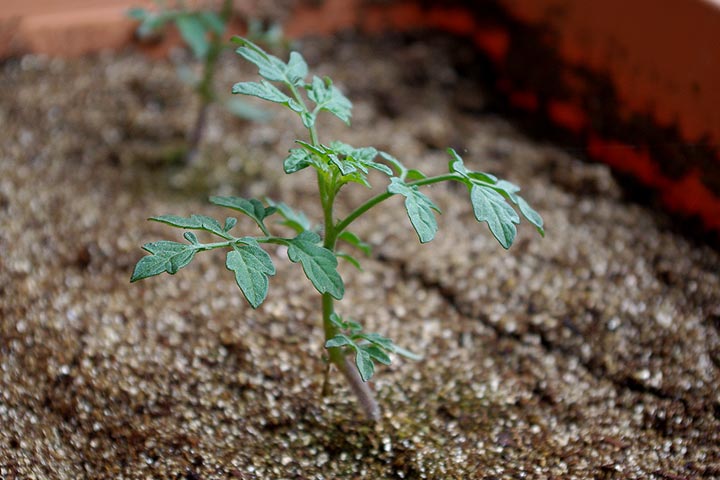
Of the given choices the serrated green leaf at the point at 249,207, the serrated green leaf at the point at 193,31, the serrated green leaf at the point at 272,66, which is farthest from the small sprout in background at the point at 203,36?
the serrated green leaf at the point at 249,207

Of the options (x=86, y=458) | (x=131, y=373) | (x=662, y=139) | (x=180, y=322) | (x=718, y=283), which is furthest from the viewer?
(x=662, y=139)

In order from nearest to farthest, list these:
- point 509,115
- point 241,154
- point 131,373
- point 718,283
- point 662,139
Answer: point 131,373 < point 718,283 < point 662,139 < point 241,154 < point 509,115

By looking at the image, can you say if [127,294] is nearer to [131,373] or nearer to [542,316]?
[131,373]

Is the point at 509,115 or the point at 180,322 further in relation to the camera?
the point at 509,115

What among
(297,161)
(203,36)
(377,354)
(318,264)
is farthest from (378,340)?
(203,36)

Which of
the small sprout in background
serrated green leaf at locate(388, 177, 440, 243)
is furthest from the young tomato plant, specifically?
the small sprout in background

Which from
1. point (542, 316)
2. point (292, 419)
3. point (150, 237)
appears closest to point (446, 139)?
point (542, 316)
